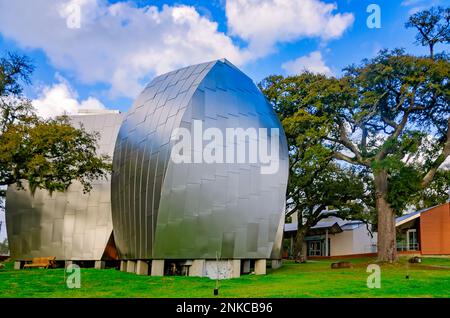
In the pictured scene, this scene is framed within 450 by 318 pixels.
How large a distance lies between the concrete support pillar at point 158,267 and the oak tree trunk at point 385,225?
45.7 ft

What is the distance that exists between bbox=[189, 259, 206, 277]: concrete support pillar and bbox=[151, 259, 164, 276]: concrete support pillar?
1.36 meters

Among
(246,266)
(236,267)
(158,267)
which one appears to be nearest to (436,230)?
(246,266)

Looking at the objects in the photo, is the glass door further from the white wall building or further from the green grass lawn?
the green grass lawn

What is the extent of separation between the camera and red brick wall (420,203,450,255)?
4841 centimetres

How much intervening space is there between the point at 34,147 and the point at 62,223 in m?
8.82

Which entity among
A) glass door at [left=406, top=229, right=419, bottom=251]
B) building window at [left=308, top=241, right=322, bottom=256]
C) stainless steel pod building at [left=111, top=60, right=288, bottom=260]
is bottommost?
building window at [left=308, top=241, right=322, bottom=256]

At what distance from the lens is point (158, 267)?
74.1 feet

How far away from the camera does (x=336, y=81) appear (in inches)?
1200

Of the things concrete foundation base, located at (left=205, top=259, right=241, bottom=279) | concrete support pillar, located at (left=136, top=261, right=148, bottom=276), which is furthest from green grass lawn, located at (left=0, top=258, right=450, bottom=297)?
concrete support pillar, located at (left=136, top=261, right=148, bottom=276)

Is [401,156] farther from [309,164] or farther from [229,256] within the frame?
[229,256]

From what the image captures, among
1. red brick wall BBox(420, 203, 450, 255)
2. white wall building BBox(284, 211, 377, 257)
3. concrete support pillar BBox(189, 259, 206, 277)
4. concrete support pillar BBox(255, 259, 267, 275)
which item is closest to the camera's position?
concrete support pillar BBox(189, 259, 206, 277)
